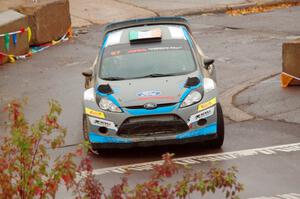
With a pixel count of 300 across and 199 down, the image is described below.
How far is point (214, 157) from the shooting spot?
11.9 m

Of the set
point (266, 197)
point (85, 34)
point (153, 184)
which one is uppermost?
point (153, 184)

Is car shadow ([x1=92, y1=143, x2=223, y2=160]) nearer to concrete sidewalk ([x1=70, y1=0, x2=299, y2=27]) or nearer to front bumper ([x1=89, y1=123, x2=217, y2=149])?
front bumper ([x1=89, y1=123, x2=217, y2=149])

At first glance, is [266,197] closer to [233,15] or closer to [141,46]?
[141,46]

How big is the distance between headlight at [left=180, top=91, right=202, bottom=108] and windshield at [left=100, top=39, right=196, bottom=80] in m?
0.76

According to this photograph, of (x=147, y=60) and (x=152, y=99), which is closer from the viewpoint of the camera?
(x=152, y=99)

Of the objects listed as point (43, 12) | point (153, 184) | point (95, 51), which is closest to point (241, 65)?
point (95, 51)

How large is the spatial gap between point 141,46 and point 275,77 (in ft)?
13.8

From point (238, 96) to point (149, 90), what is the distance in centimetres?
386

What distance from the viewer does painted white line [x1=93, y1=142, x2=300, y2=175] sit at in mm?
11594

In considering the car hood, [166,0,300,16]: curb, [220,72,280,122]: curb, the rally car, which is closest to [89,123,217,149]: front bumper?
the rally car

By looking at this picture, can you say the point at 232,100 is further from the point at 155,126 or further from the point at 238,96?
the point at 155,126

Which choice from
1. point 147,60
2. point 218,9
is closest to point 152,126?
point 147,60

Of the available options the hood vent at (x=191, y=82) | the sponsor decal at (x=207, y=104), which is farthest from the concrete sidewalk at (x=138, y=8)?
the sponsor decal at (x=207, y=104)

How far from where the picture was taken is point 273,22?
24.2 meters
